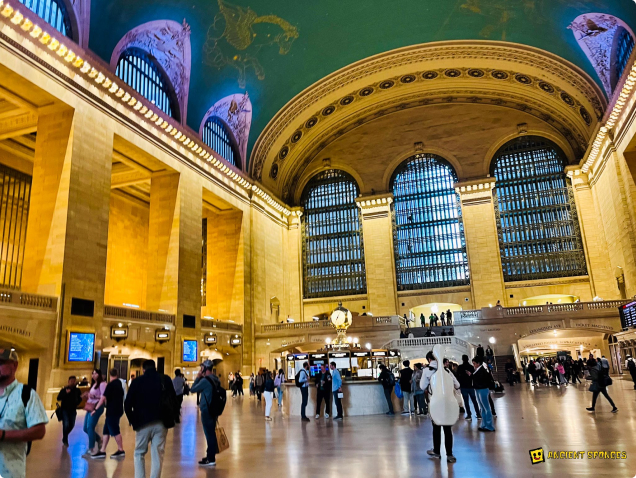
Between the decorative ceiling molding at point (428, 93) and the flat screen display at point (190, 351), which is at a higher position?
the decorative ceiling molding at point (428, 93)

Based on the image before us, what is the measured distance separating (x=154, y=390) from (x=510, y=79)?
28266 millimetres

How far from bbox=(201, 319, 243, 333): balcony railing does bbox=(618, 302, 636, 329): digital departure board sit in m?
16.6

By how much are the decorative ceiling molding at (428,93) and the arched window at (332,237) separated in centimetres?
211

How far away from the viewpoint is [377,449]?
604 cm

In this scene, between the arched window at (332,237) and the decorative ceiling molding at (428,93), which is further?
the arched window at (332,237)

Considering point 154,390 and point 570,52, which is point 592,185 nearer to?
point 570,52

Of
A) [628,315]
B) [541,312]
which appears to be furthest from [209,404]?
[541,312]

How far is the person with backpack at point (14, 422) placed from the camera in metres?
2.55

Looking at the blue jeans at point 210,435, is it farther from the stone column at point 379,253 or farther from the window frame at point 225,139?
the stone column at point 379,253

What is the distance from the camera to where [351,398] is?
10.8 metres

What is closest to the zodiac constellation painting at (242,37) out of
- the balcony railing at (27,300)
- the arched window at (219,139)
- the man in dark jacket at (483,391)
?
Answer: the arched window at (219,139)

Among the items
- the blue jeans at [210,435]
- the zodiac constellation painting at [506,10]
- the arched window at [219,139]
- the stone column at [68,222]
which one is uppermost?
the zodiac constellation painting at [506,10]

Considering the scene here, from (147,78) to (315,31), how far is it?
8.13m

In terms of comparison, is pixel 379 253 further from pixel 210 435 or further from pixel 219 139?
pixel 210 435
